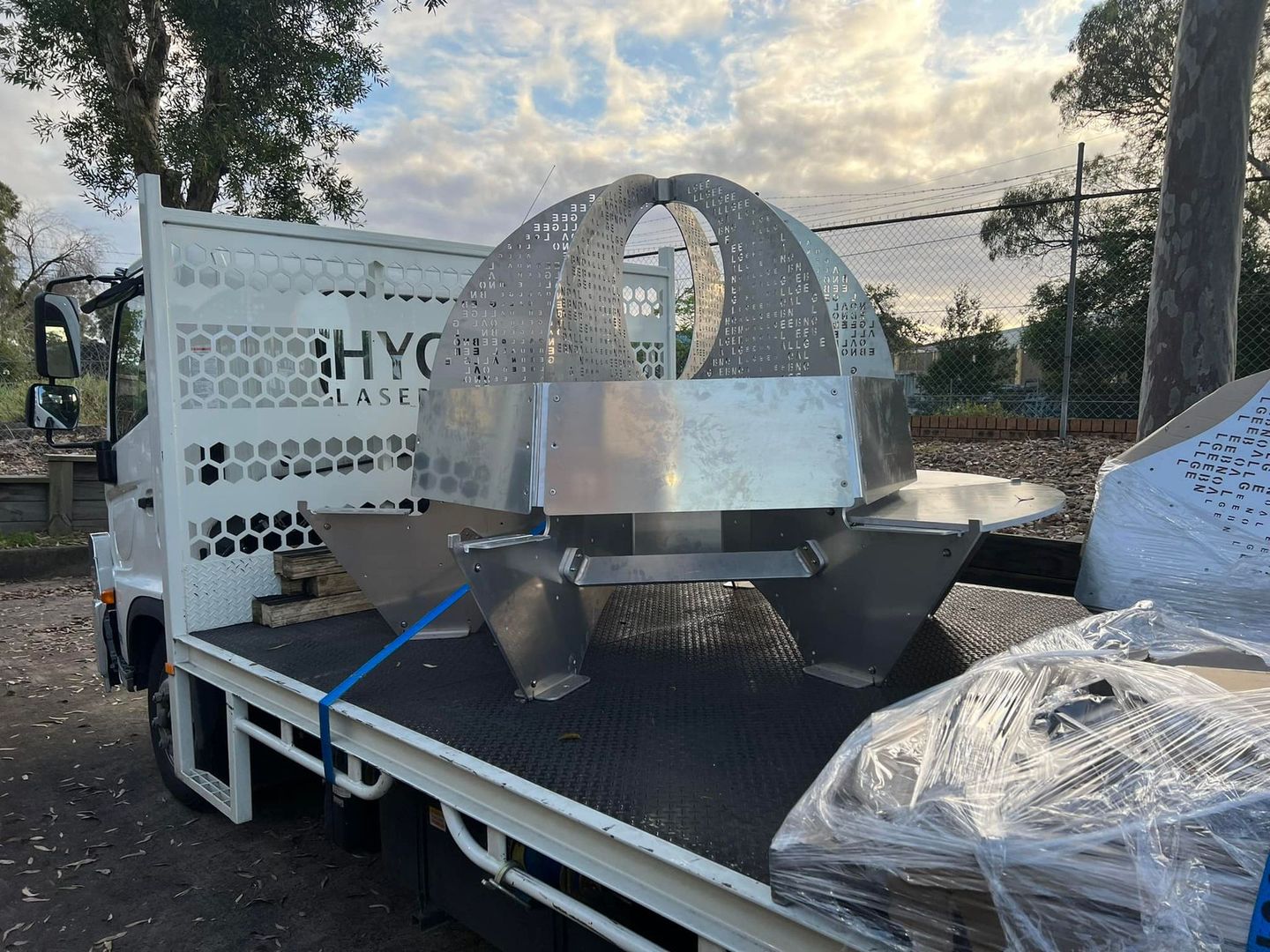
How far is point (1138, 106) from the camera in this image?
Result: 34.1ft

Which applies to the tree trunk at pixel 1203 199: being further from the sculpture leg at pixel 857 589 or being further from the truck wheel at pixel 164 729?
the truck wheel at pixel 164 729

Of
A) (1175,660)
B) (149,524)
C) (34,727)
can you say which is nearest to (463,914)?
(1175,660)

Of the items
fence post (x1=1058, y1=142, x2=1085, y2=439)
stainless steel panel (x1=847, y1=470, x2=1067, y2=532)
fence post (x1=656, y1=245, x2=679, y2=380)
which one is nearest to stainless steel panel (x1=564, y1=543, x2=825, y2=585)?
stainless steel panel (x1=847, y1=470, x2=1067, y2=532)

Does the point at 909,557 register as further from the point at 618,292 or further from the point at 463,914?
the point at 618,292

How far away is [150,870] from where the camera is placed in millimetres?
3355

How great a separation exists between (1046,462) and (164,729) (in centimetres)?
642

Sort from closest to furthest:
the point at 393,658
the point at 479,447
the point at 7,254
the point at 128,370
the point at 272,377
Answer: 1. the point at 479,447
2. the point at 393,658
3. the point at 272,377
4. the point at 128,370
5. the point at 7,254

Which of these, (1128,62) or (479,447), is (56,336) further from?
(1128,62)

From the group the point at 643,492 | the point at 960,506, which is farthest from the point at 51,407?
the point at 960,506

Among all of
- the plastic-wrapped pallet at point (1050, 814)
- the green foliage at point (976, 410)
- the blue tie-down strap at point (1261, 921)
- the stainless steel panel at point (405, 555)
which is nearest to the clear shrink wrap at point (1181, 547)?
the plastic-wrapped pallet at point (1050, 814)

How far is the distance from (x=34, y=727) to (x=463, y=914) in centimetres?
402

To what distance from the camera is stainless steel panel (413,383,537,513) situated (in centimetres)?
234

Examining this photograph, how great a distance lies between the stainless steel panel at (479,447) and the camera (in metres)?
2.34

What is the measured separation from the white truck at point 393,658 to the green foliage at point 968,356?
3.91 m
